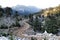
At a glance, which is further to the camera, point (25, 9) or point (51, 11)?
point (51, 11)

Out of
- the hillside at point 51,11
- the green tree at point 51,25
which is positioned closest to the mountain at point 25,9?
the hillside at point 51,11

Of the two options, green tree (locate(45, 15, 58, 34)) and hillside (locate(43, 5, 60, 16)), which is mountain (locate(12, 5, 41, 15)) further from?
green tree (locate(45, 15, 58, 34))

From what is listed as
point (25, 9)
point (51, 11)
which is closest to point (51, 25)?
point (51, 11)

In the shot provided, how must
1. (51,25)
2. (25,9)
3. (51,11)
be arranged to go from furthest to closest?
(51,11)
(25,9)
(51,25)

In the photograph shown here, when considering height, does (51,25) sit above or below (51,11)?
below

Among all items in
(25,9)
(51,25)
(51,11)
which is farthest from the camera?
(51,11)

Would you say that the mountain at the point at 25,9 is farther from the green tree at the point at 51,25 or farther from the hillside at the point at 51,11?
the green tree at the point at 51,25

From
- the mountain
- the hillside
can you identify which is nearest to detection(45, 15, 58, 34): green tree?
the hillside

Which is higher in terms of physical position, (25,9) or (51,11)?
(25,9)

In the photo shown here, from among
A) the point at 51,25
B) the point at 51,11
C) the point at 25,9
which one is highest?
the point at 25,9

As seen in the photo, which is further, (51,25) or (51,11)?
(51,11)

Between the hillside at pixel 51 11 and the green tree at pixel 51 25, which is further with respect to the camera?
the hillside at pixel 51 11

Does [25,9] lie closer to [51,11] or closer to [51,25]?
[51,11]
